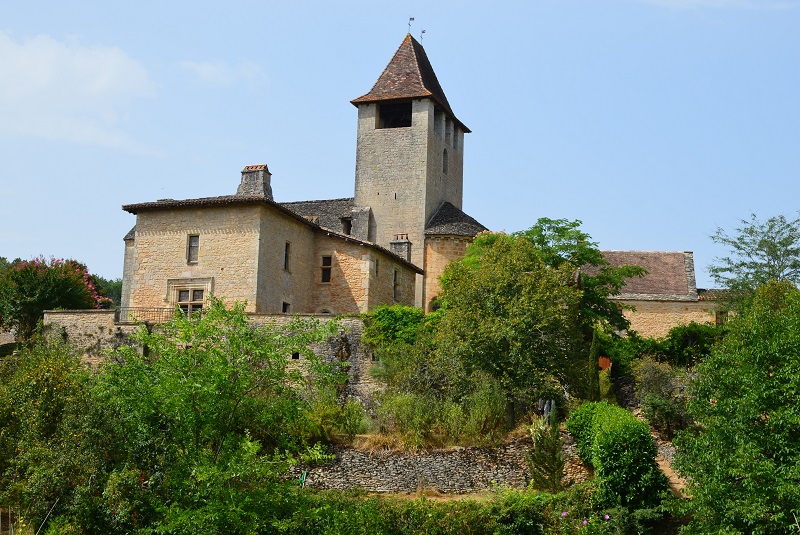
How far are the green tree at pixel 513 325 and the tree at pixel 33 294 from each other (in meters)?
18.3

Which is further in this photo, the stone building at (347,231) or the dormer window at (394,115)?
the dormer window at (394,115)

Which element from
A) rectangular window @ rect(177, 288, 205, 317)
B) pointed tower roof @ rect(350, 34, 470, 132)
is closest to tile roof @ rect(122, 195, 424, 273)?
rectangular window @ rect(177, 288, 205, 317)

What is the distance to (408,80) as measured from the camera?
49.8m

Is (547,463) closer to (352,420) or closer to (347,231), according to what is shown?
(352,420)

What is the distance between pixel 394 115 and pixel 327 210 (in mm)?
5608

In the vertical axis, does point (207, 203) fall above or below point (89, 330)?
above

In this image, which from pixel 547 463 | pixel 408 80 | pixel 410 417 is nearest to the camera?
pixel 547 463

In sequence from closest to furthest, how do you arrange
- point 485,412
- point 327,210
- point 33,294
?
point 485,412
point 33,294
point 327,210

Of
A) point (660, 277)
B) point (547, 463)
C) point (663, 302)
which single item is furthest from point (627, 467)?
point (660, 277)

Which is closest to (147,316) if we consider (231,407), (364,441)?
(364,441)

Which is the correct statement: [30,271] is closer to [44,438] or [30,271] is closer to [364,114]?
[364,114]

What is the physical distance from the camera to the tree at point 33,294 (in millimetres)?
43062

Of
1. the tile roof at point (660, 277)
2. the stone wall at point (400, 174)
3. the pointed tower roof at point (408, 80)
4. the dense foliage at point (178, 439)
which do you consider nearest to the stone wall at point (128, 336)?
the dense foliage at point (178, 439)

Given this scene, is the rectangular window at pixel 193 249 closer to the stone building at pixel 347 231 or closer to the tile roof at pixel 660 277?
the stone building at pixel 347 231
